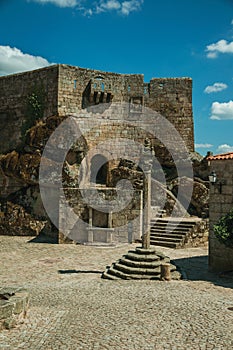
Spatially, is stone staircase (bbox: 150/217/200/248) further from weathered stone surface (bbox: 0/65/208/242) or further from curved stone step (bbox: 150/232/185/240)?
weathered stone surface (bbox: 0/65/208/242)

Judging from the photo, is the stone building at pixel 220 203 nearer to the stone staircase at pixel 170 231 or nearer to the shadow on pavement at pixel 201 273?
the shadow on pavement at pixel 201 273

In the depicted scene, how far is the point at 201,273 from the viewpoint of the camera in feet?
38.1

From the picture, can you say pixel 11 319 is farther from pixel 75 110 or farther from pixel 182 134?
pixel 182 134

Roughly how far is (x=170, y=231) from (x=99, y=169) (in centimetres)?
840

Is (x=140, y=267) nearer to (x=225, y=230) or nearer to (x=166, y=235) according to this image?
(x=225, y=230)

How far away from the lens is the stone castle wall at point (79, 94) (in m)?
22.2

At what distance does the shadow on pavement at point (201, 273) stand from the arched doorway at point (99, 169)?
10761 mm

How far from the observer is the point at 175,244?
53.0 feet

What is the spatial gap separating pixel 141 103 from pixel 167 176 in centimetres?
538

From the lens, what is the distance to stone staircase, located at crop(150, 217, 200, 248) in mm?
16453

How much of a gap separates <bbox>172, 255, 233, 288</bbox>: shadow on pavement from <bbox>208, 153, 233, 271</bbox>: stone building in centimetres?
38

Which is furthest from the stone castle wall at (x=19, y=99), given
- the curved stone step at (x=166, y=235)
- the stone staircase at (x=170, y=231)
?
the curved stone step at (x=166, y=235)

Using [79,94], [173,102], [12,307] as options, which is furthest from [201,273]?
[173,102]

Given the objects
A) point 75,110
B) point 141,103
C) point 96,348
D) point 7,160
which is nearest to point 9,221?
point 7,160
